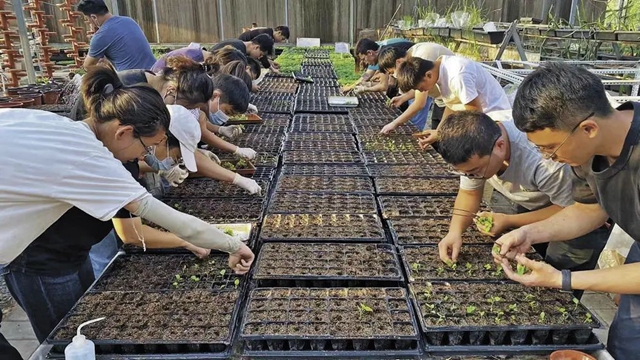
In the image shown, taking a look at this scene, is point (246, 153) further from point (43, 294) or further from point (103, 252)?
point (43, 294)

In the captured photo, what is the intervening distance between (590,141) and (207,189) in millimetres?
2322

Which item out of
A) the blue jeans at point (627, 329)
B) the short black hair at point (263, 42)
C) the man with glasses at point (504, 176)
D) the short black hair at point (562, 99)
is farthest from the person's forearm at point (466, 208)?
the short black hair at point (263, 42)

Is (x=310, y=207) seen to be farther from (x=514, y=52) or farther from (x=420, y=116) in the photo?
(x=514, y=52)

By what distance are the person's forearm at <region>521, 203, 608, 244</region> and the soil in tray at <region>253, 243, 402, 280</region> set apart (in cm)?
65

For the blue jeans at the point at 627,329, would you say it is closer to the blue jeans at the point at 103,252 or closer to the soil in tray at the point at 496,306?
the soil in tray at the point at 496,306

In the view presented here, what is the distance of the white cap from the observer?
99.3 inches

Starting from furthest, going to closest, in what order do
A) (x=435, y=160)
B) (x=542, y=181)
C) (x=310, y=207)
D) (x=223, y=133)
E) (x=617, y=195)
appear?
1. (x=223, y=133)
2. (x=435, y=160)
3. (x=310, y=207)
4. (x=542, y=181)
5. (x=617, y=195)

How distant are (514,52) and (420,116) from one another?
10.7ft

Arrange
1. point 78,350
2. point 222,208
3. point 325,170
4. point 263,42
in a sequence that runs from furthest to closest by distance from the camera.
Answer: point 263,42
point 325,170
point 222,208
point 78,350

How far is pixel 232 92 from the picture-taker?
3279 millimetres

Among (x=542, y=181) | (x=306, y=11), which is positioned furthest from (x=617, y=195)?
(x=306, y=11)

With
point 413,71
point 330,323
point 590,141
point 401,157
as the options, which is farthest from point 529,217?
point 413,71

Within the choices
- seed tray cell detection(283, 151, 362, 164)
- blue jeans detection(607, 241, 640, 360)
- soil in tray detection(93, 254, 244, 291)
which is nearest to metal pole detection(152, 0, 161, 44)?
seed tray cell detection(283, 151, 362, 164)

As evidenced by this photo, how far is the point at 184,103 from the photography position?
2822 mm
